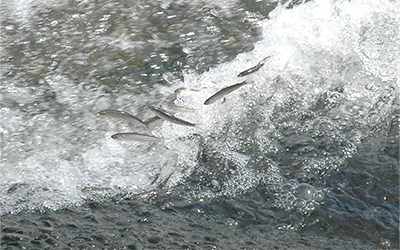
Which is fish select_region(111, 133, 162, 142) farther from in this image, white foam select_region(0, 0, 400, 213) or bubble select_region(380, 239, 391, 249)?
bubble select_region(380, 239, 391, 249)

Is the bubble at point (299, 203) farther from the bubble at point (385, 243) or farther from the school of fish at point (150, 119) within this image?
the school of fish at point (150, 119)

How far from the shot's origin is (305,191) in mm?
3238

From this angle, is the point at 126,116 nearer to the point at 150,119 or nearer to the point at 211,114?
the point at 150,119

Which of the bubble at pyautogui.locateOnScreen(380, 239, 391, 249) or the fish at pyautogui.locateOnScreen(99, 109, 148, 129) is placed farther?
the fish at pyautogui.locateOnScreen(99, 109, 148, 129)

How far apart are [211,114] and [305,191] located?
1.40 metres

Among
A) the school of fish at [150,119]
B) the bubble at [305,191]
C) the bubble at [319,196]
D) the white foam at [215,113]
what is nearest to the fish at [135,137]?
the school of fish at [150,119]

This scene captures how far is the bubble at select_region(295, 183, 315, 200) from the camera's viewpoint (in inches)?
126

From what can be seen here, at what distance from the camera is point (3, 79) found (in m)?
4.53

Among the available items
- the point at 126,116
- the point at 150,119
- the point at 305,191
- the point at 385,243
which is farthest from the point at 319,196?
the point at 126,116

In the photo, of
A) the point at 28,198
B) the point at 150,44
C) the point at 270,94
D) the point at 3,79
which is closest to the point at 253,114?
the point at 270,94

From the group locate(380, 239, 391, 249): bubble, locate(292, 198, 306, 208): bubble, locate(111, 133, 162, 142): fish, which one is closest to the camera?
locate(380, 239, 391, 249): bubble

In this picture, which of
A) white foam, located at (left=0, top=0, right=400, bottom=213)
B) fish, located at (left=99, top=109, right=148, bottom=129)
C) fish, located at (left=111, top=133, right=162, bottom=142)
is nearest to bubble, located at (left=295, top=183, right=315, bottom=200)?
white foam, located at (left=0, top=0, right=400, bottom=213)

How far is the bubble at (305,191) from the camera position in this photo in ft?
10.5

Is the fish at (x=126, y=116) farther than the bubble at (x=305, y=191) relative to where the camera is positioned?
Yes
